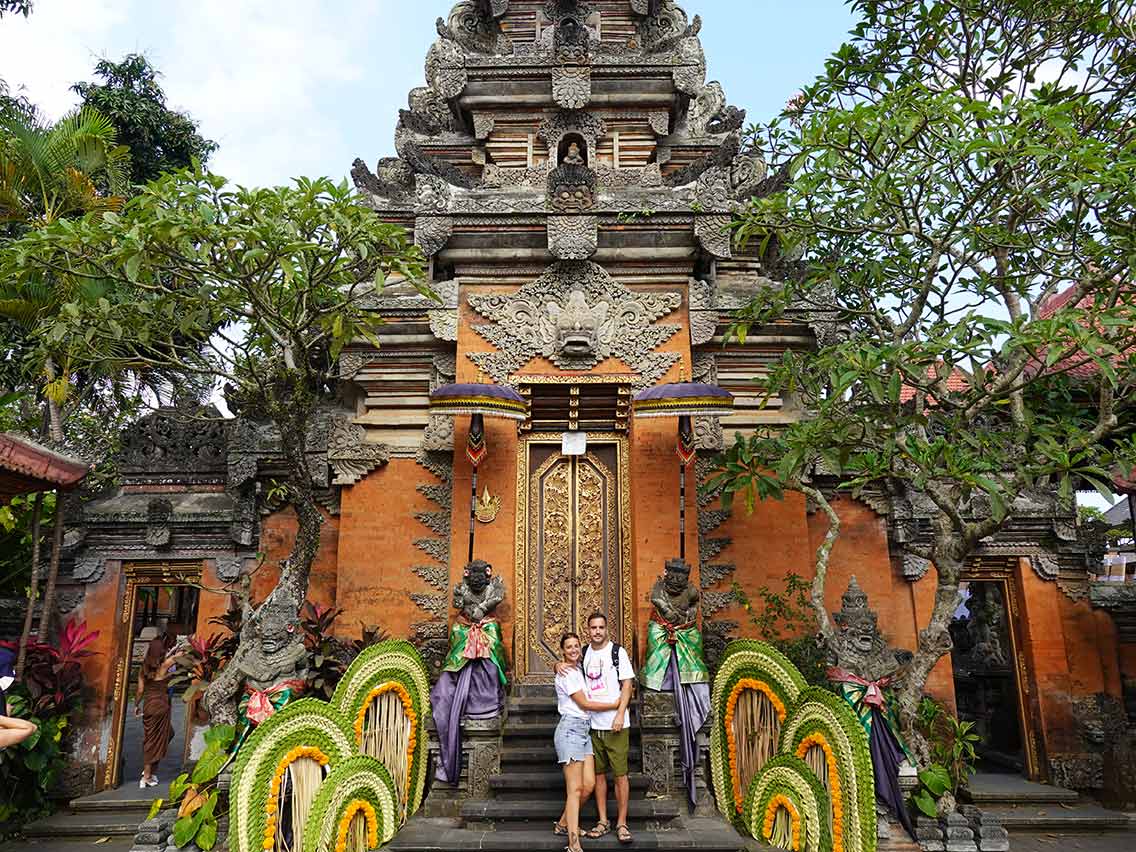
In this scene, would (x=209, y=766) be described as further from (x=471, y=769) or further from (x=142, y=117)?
(x=142, y=117)

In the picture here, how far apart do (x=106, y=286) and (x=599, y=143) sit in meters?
6.42

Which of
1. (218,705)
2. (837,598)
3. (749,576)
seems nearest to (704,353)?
(749,576)

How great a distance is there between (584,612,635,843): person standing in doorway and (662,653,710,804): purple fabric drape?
2.69 feet

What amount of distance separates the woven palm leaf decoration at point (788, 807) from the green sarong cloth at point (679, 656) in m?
0.93

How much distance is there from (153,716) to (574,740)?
21.2 feet

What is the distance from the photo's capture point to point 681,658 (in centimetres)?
660

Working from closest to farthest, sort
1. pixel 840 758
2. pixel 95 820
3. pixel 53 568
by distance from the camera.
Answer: pixel 840 758, pixel 95 820, pixel 53 568

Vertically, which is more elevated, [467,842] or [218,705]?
[218,705]

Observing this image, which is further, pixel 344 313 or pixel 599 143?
pixel 599 143

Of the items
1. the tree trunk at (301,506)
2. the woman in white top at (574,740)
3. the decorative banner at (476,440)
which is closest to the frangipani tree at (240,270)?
the tree trunk at (301,506)

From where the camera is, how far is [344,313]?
7055 millimetres

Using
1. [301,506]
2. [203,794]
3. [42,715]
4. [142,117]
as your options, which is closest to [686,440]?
[301,506]

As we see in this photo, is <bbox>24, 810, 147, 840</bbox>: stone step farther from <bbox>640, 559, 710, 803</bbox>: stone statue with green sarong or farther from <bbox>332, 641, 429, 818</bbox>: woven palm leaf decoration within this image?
<bbox>640, 559, 710, 803</bbox>: stone statue with green sarong

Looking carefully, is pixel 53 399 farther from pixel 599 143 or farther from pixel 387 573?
pixel 599 143
